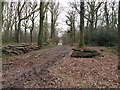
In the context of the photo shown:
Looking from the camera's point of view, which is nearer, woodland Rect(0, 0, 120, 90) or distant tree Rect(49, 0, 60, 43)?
woodland Rect(0, 0, 120, 90)

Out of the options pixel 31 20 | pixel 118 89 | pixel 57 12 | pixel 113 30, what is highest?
pixel 57 12

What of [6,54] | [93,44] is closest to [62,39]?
[93,44]

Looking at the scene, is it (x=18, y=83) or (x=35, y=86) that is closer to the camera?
(x=35, y=86)

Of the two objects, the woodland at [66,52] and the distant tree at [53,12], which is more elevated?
the distant tree at [53,12]

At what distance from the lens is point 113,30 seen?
16.3 meters

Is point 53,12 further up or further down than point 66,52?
further up

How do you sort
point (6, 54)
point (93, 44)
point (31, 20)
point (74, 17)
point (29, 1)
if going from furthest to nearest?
1. point (74, 17)
2. point (31, 20)
3. point (29, 1)
4. point (93, 44)
5. point (6, 54)

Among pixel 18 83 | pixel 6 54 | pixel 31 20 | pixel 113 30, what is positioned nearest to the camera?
pixel 18 83

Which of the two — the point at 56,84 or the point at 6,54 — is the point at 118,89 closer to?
the point at 56,84

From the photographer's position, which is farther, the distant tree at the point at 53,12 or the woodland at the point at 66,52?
the distant tree at the point at 53,12

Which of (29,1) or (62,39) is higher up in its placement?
(29,1)

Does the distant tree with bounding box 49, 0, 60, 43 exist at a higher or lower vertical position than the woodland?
higher

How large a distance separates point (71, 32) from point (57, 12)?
5.53 m

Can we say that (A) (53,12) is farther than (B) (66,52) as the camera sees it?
Yes
